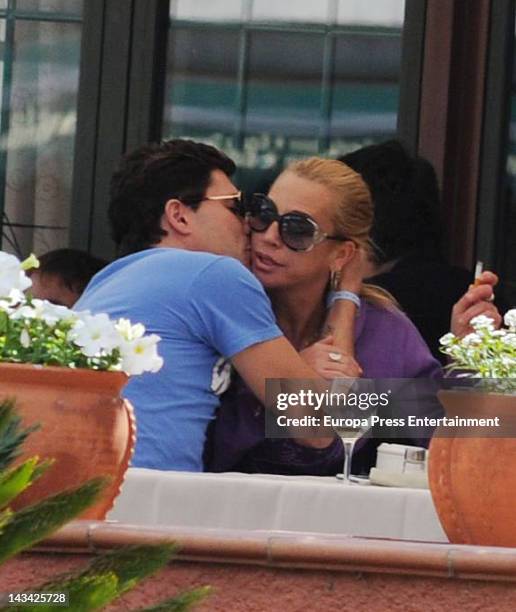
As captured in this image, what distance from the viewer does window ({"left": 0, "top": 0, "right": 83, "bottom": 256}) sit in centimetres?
573

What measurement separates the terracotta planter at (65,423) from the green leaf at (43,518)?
787 mm

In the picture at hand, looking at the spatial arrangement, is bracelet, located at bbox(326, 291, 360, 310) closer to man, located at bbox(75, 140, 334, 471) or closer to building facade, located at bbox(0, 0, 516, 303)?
man, located at bbox(75, 140, 334, 471)

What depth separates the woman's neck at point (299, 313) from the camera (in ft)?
13.7

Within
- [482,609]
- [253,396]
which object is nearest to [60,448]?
[482,609]

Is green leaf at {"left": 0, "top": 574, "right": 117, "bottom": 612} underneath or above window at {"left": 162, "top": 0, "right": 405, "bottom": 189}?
underneath

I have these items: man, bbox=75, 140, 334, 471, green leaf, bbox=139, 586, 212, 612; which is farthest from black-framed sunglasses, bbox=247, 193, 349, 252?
green leaf, bbox=139, 586, 212, 612

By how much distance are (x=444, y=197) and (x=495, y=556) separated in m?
3.33

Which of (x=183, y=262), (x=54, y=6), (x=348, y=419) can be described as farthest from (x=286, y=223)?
(x=54, y=6)

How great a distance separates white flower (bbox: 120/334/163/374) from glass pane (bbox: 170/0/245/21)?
3.23 m

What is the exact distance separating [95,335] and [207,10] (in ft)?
10.9

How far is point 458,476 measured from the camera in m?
2.54

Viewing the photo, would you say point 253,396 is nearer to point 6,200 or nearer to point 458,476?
point 458,476

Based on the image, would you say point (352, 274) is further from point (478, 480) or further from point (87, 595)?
point (87, 595)

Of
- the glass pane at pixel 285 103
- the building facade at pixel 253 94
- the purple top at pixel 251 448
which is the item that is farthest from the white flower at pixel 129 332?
the glass pane at pixel 285 103
